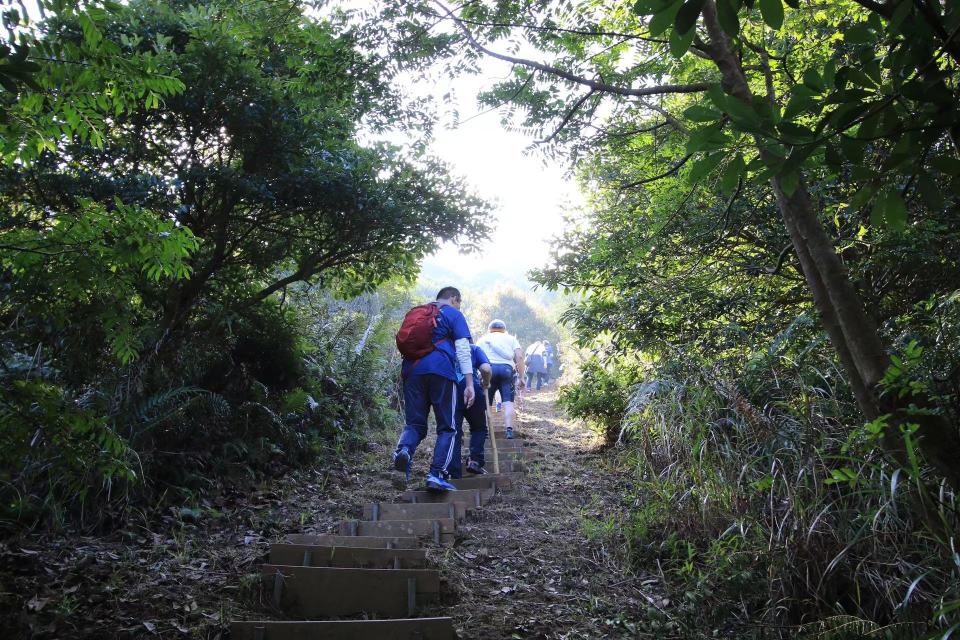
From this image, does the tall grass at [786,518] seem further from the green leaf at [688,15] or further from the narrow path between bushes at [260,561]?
the green leaf at [688,15]

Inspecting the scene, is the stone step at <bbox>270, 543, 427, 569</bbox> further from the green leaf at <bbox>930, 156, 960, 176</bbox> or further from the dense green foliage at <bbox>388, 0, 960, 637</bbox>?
the green leaf at <bbox>930, 156, 960, 176</bbox>

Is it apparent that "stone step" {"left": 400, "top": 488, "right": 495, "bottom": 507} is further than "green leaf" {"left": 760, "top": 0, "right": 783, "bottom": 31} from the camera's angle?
Yes

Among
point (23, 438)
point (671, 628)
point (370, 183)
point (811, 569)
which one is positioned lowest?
point (671, 628)

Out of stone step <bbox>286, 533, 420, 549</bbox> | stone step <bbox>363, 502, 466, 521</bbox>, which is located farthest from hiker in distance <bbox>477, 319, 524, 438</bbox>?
stone step <bbox>286, 533, 420, 549</bbox>

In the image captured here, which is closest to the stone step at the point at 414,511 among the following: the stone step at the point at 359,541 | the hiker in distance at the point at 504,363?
the stone step at the point at 359,541

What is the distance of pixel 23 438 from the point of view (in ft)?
10.8

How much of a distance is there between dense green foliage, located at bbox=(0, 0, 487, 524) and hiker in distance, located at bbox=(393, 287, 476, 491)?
68.8 inches

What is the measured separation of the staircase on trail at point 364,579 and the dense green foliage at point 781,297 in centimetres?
149

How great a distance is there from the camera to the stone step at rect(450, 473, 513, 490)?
20.9 feet

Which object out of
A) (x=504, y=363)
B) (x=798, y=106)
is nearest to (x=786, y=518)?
(x=798, y=106)

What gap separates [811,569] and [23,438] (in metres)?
4.28

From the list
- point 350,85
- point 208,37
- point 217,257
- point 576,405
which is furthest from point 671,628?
point 208,37

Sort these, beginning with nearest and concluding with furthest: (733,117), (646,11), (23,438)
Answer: (646,11)
(733,117)
(23,438)

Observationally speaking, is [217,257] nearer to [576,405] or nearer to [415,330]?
[415,330]
